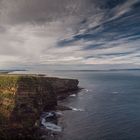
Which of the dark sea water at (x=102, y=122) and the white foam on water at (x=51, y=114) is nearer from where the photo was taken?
the dark sea water at (x=102, y=122)

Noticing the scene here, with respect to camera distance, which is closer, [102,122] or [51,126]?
[51,126]

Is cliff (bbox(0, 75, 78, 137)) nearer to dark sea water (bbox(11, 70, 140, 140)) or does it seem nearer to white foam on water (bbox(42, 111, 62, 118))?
white foam on water (bbox(42, 111, 62, 118))

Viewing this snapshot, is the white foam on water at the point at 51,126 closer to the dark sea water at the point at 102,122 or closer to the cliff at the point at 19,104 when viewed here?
the dark sea water at the point at 102,122

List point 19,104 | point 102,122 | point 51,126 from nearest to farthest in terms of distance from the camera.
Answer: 1. point 19,104
2. point 51,126
3. point 102,122

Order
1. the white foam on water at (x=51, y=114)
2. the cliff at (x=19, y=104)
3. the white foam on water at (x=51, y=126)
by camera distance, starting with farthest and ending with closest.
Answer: the white foam on water at (x=51, y=114), the white foam on water at (x=51, y=126), the cliff at (x=19, y=104)

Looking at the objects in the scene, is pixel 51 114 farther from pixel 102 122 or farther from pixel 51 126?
pixel 102 122

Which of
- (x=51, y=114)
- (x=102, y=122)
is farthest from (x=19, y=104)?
(x=102, y=122)

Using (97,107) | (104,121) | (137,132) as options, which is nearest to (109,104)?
(97,107)

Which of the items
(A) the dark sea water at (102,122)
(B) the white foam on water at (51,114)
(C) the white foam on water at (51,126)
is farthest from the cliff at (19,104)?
(A) the dark sea water at (102,122)

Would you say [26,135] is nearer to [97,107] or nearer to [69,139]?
[69,139]

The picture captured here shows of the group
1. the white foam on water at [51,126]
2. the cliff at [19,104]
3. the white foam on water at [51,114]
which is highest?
the cliff at [19,104]

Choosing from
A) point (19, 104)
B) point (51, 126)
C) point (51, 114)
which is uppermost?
point (19, 104)

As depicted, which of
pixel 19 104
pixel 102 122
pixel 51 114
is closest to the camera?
pixel 19 104
